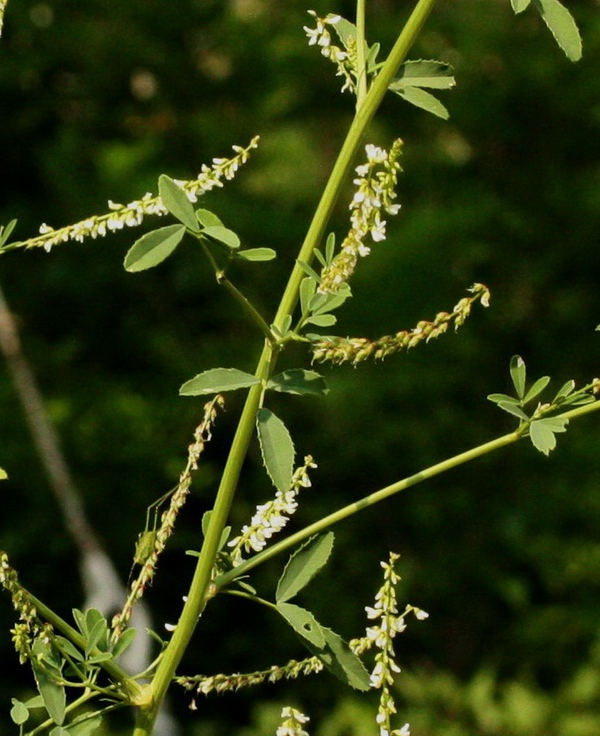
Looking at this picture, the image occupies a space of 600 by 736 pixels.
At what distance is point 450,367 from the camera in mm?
3672

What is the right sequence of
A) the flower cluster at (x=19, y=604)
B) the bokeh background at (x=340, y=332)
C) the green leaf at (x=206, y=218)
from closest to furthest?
the flower cluster at (x=19, y=604) < the green leaf at (x=206, y=218) < the bokeh background at (x=340, y=332)

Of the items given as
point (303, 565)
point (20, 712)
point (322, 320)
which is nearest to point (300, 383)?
point (322, 320)

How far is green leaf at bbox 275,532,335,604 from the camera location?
2.48 ft

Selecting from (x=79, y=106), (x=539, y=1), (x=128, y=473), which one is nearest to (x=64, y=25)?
(x=79, y=106)

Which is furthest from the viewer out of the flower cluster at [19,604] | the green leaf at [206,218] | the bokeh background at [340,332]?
the bokeh background at [340,332]

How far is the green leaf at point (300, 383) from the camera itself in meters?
0.68

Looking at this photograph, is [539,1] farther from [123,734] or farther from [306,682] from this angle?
[306,682]

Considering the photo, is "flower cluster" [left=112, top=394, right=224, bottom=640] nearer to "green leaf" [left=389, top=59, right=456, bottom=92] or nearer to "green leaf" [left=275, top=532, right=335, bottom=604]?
"green leaf" [left=275, top=532, right=335, bottom=604]

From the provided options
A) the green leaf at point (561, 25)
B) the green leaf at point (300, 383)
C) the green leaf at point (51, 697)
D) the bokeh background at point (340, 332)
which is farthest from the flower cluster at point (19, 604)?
the bokeh background at point (340, 332)

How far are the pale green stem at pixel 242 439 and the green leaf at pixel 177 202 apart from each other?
0.07 meters

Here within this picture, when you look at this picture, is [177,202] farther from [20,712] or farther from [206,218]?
[20,712]

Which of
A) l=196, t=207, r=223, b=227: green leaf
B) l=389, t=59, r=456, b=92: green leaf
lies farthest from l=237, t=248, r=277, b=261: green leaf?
l=389, t=59, r=456, b=92: green leaf

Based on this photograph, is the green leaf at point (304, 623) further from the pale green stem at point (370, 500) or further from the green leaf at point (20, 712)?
the green leaf at point (20, 712)

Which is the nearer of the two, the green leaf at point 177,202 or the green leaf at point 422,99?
the green leaf at point 177,202
